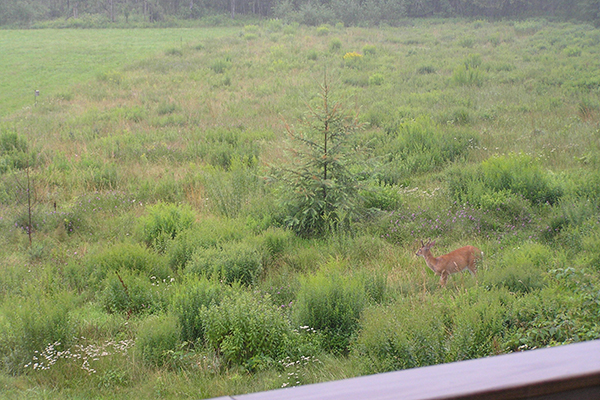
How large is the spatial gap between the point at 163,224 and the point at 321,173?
2628 millimetres

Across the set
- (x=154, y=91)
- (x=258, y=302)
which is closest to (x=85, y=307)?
(x=258, y=302)

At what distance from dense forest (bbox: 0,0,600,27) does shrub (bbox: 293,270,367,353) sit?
49.3m

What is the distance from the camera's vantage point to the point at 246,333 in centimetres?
452

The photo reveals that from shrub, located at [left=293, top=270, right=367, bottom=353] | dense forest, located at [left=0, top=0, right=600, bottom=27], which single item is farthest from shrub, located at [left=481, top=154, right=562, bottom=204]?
dense forest, located at [left=0, top=0, right=600, bottom=27]

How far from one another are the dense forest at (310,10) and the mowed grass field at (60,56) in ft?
52.4

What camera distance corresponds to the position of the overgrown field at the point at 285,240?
4.25 meters

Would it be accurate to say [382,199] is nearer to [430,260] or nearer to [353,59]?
[430,260]

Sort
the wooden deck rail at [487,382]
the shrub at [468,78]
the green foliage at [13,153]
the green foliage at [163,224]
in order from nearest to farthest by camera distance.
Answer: the wooden deck rail at [487,382] < the green foliage at [163,224] < the green foliage at [13,153] < the shrub at [468,78]

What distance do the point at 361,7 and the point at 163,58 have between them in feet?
116

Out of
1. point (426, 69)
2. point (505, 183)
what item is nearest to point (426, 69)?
point (426, 69)

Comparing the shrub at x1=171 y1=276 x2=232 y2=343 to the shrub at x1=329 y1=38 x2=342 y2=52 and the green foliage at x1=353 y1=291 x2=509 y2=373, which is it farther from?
the shrub at x1=329 y1=38 x2=342 y2=52

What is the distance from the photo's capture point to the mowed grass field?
22984 millimetres

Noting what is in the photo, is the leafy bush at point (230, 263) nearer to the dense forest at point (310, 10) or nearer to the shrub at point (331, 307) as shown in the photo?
the shrub at point (331, 307)

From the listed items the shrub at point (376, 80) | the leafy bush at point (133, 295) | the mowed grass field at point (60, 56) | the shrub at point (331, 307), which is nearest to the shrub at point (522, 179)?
the shrub at point (331, 307)
